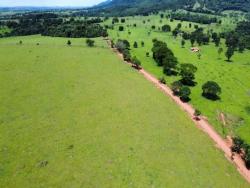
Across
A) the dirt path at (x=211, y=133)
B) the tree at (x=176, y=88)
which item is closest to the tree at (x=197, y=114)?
the dirt path at (x=211, y=133)

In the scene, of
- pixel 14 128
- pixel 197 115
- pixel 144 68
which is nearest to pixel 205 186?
pixel 197 115

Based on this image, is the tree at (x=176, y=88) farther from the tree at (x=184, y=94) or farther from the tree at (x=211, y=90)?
the tree at (x=211, y=90)

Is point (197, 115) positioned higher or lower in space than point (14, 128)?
lower

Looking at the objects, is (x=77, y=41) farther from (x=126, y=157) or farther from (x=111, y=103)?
(x=126, y=157)

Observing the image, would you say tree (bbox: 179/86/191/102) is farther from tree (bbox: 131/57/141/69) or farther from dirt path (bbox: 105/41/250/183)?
tree (bbox: 131/57/141/69)

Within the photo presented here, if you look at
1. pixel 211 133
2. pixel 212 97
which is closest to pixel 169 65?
pixel 212 97

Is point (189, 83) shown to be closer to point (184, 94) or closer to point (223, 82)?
point (223, 82)
